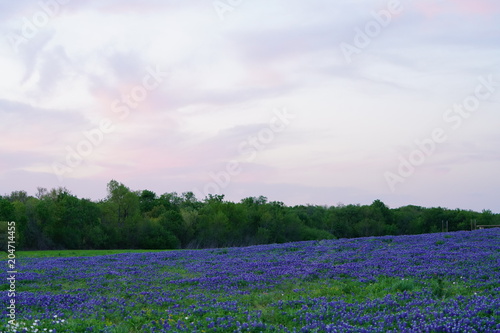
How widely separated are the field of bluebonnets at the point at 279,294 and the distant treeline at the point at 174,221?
4181cm

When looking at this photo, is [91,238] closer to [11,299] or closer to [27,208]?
[27,208]

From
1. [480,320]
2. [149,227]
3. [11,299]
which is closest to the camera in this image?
[480,320]

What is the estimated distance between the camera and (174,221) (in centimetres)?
7469

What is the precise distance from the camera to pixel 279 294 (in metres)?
13.7

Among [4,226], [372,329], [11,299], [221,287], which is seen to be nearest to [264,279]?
[221,287]

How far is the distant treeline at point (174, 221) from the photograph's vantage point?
62.9 meters

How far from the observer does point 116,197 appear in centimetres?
7244

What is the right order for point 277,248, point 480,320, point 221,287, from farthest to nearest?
1. point 277,248
2. point 221,287
3. point 480,320

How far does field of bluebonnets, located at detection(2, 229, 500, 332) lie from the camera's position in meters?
10.2

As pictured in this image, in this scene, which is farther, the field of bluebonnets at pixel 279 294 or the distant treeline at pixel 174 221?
the distant treeline at pixel 174 221

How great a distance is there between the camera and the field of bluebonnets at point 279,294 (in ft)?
33.4

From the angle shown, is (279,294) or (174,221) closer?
(279,294)

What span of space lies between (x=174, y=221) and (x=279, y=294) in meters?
62.5

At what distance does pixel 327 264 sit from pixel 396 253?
12.7 ft
